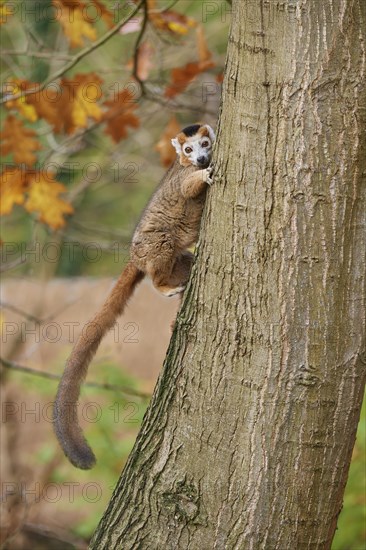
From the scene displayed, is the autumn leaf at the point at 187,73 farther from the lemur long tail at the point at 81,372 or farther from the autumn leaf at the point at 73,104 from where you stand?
the lemur long tail at the point at 81,372

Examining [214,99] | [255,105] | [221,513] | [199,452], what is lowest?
[221,513]

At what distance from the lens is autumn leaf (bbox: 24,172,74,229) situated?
5.29 m

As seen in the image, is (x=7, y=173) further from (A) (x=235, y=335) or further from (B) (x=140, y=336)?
(B) (x=140, y=336)

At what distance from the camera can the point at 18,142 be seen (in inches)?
206

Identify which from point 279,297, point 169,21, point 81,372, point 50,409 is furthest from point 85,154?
point 279,297

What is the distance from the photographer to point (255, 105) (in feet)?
9.02

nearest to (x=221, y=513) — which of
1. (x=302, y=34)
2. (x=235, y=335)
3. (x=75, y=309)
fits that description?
(x=235, y=335)

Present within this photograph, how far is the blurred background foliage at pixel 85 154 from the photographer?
5.21 meters

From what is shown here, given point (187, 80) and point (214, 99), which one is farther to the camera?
point (214, 99)

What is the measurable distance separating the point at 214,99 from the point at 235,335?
576cm

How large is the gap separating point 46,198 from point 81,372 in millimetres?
1865

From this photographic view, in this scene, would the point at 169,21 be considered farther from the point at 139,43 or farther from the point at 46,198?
the point at 46,198

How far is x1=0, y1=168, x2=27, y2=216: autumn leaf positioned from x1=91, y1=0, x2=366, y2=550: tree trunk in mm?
2514

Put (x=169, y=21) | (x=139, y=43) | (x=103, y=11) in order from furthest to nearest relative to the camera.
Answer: (x=169, y=21) < (x=139, y=43) < (x=103, y=11)
